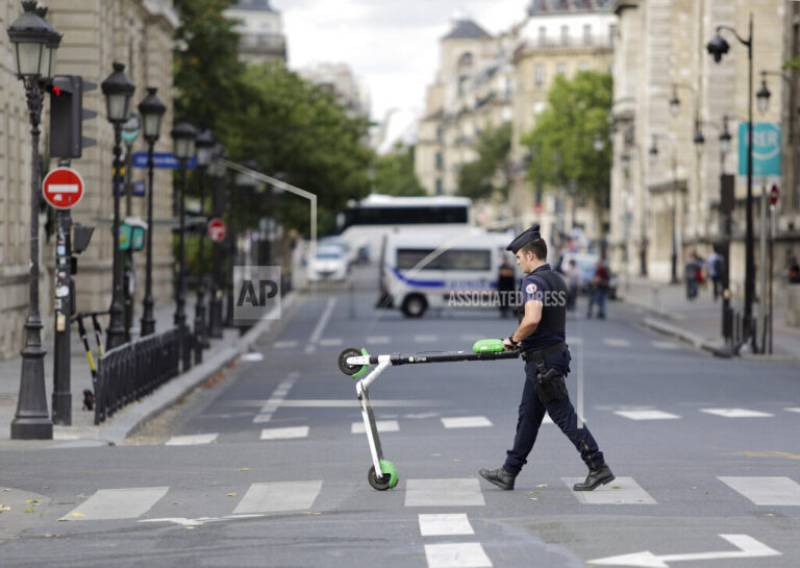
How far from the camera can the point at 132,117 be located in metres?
35.2

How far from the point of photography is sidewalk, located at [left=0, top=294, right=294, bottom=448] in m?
18.7

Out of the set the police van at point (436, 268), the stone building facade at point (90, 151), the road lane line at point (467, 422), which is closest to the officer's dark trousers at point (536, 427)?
the road lane line at point (467, 422)

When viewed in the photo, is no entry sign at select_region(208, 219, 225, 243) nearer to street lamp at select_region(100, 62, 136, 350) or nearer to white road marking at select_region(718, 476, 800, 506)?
street lamp at select_region(100, 62, 136, 350)

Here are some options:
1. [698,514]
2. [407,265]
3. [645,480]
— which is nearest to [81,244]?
[645,480]

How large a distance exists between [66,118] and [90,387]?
6.00m

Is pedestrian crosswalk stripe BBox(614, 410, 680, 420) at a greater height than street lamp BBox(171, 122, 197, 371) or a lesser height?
lesser

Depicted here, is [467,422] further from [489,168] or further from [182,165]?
[489,168]

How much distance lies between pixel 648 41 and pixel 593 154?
3030 cm

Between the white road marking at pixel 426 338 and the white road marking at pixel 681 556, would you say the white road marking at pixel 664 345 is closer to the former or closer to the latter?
the white road marking at pixel 426 338

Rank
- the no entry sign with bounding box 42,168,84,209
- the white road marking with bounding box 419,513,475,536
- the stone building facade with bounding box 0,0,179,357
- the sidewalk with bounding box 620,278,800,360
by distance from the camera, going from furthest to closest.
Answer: the sidewalk with bounding box 620,278,800,360 → the stone building facade with bounding box 0,0,179,357 → the no entry sign with bounding box 42,168,84,209 → the white road marking with bounding box 419,513,475,536

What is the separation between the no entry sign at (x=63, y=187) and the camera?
1925 centimetres

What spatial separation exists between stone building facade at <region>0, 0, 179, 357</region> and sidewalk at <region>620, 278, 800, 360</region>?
446 inches

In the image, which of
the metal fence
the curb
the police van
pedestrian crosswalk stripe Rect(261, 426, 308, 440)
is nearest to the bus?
the police van

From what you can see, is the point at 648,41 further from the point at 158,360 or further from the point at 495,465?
the point at 495,465
